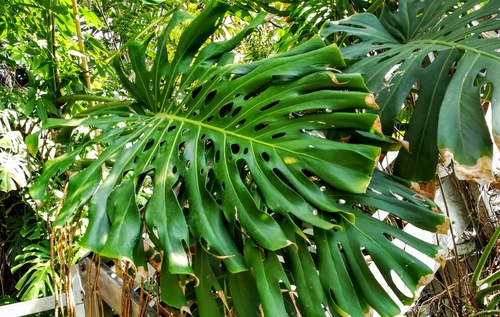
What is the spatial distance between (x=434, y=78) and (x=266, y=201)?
40 cm

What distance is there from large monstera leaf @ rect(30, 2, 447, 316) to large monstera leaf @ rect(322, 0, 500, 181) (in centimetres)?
8

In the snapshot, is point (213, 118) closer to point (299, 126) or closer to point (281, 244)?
point (299, 126)

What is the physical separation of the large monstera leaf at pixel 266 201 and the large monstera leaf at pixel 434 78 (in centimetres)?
8

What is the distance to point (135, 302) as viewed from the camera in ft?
3.29

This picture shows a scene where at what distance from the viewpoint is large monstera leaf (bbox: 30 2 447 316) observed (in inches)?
24.5

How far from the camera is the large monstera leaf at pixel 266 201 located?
62 cm

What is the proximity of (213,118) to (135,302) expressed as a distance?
0.49 meters

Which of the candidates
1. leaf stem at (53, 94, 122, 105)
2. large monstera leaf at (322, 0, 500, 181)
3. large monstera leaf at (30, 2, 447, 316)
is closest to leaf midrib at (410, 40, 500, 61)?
large monstera leaf at (322, 0, 500, 181)

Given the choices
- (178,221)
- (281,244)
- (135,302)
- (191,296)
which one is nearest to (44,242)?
(135,302)

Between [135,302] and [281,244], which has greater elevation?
[281,244]

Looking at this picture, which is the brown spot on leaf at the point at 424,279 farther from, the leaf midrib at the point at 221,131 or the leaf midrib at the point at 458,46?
the leaf midrib at the point at 458,46

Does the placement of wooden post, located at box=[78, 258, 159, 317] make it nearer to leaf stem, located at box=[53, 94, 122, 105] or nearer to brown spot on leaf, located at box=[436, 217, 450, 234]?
leaf stem, located at box=[53, 94, 122, 105]

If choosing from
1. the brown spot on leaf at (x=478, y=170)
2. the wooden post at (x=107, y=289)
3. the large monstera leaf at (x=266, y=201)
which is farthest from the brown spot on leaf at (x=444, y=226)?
the wooden post at (x=107, y=289)

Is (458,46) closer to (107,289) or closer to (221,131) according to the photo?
(221,131)
